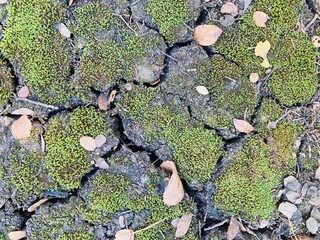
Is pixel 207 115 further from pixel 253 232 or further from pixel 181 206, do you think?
pixel 253 232

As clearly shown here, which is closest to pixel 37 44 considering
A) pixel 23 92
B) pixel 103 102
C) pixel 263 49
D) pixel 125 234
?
pixel 23 92

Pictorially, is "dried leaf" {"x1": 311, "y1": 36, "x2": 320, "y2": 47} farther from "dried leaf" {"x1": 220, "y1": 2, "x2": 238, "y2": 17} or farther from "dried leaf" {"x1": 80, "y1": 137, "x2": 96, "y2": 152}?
"dried leaf" {"x1": 80, "y1": 137, "x2": 96, "y2": 152}

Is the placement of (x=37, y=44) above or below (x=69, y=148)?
above

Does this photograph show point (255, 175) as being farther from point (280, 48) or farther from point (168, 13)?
point (168, 13)

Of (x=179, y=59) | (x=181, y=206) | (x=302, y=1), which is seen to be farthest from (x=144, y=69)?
(x=302, y=1)

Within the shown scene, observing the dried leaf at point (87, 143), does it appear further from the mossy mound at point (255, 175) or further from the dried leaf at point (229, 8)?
the dried leaf at point (229, 8)

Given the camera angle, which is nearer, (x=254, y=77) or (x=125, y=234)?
(x=125, y=234)
